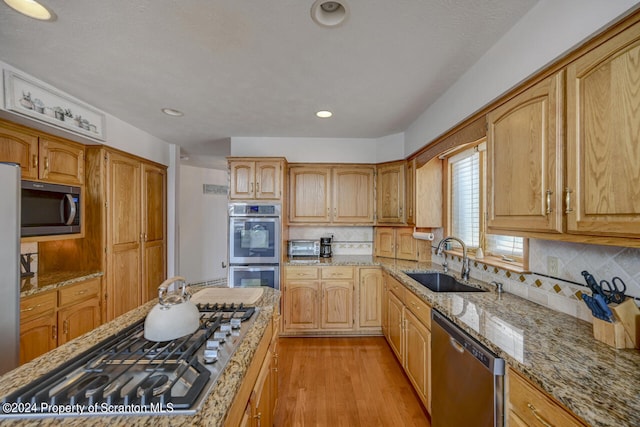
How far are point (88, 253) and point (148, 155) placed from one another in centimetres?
133

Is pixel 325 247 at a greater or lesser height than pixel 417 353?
greater

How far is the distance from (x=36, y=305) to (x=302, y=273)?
221 centimetres

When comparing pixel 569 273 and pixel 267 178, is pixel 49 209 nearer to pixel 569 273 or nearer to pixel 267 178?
pixel 267 178

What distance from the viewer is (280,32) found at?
1.49m

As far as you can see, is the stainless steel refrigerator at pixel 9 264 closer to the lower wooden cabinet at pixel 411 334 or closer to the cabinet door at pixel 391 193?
the lower wooden cabinet at pixel 411 334

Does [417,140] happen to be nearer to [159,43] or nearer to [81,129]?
[159,43]

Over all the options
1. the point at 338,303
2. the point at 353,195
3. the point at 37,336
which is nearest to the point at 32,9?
the point at 37,336

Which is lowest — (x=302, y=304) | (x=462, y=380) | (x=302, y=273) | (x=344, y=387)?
(x=344, y=387)

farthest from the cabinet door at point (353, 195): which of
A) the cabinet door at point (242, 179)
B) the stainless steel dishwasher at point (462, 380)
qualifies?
the stainless steel dishwasher at point (462, 380)

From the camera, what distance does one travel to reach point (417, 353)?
1973mm

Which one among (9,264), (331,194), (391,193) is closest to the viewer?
(9,264)

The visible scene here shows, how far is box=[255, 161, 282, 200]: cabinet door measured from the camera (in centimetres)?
315

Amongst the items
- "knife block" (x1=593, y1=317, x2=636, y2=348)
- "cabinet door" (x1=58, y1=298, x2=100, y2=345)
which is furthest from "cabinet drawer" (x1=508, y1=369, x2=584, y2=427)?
"cabinet door" (x1=58, y1=298, x2=100, y2=345)

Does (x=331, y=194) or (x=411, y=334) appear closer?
(x=411, y=334)
